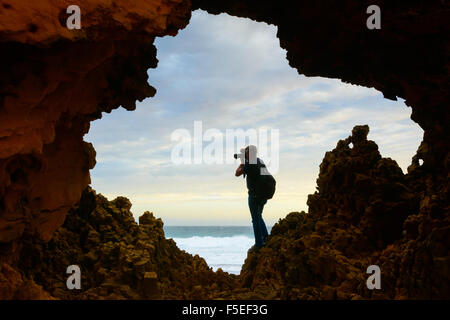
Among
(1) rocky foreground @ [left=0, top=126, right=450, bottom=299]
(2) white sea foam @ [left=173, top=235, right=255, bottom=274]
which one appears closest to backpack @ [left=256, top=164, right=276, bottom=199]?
(1) rocky foreground @ [left=0, top=126, right=450, bottom=299]

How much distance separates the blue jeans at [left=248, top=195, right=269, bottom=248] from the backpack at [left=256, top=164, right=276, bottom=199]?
133mm

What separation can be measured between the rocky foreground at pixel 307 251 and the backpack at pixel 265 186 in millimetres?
849

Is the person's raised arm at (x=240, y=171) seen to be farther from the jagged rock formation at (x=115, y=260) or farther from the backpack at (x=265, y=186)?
the jagged rock formation at (x=115, y=260)

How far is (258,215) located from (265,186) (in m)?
0.62

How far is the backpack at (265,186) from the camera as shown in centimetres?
618

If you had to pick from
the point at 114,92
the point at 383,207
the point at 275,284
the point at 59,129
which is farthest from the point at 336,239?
the point at 59,129

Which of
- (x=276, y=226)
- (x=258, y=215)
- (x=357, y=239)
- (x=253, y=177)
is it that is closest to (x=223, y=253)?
(x=276, y=226)

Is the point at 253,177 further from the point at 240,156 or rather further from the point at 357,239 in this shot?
the point at 357,239

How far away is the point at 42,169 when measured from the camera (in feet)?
11.6

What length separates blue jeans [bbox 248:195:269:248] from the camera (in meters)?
6.26

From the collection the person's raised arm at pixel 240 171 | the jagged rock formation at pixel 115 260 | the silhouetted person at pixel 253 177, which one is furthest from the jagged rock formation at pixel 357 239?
the person's raised arm at pixel 240 171

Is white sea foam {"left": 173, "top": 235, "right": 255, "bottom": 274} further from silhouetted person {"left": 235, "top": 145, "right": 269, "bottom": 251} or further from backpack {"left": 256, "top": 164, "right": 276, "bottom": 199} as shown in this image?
backpack {"left": 256, "top": 164, "right": 276, "bottom": 199}
